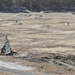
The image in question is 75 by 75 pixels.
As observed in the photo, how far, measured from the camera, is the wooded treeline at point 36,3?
125500mm

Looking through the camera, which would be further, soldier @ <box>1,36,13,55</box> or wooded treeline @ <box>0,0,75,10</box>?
wooded treeline @ <box>0,0,75,10</box>

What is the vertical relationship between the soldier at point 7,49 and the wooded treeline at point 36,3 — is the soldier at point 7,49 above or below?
above

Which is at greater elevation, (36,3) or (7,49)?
(7,49)

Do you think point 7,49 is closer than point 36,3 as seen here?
Yes

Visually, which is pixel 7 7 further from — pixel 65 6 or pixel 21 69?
pixel 21 69

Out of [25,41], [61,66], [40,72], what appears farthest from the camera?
[25,41]

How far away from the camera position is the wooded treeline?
125500 mm

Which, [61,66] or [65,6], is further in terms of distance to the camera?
[65,6]

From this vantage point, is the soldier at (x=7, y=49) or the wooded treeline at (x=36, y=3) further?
the wooded treeline at (x=36, y=3)

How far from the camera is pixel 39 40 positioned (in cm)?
3894

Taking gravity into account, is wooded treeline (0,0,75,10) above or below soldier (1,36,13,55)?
below

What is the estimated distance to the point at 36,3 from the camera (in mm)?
132375

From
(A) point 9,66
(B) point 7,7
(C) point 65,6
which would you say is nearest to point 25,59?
(A) point 9,66

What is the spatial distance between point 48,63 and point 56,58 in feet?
7.71
